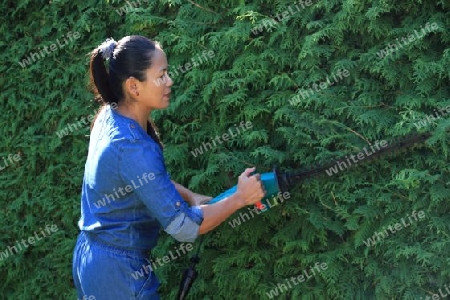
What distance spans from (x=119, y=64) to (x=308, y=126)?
1.17m

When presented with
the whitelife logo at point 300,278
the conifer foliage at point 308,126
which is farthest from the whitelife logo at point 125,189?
the whitelife logo at point 300,278

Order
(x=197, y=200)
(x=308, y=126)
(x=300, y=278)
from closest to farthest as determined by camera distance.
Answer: (x=197, y=200)
(x=308, y=126)
(x=300, y=278)

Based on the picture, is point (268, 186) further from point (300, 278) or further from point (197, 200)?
point (300, 278)

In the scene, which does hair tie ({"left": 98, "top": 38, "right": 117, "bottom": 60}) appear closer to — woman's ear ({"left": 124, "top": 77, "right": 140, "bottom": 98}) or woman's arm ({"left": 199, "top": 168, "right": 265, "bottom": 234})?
woman's ear ({"left": 124, "top": 77, "right": 140, "bottom": 98})

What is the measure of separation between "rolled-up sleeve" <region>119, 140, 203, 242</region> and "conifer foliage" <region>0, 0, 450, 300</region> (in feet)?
3.12

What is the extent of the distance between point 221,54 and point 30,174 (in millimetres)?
2087

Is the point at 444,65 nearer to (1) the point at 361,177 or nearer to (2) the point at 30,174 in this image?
(1) the point at 361,177

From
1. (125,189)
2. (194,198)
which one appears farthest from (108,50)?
(194,198)

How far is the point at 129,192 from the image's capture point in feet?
10.9

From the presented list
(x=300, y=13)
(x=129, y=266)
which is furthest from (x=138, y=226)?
(x=300, y=13)

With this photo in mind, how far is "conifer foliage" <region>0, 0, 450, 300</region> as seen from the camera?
146 inches

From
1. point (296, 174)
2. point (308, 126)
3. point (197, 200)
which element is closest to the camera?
point (296, 174)

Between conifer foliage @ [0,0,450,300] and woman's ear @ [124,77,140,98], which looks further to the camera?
conifer foliage @ [0,0,450,300]

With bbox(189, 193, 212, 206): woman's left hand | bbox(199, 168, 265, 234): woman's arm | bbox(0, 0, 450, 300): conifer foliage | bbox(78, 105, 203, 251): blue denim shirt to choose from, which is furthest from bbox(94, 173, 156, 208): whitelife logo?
bbox(0, 0, 450, 300): conifer foliage
